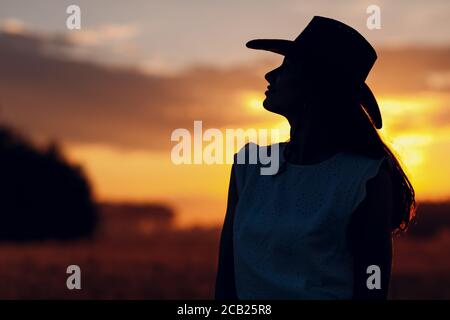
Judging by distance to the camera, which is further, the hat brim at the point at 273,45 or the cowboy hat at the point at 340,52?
the hat brim at the point at 273,45

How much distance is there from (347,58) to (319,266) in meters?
1.10

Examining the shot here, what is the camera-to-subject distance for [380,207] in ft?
12.8

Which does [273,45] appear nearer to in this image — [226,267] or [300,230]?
[300,230]

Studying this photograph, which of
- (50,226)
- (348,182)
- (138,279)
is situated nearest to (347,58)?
(348,182)

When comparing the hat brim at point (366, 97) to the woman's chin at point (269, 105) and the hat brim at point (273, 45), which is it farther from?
the woman's chin at point (269, 105)

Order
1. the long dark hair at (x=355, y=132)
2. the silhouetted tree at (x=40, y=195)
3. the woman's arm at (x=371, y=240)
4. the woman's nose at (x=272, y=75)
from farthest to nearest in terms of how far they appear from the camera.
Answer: the silhouetted tree at (x=40, y=195) < the woman's nose at (x=272, y=75) < the long dark hair at (x=355, y=132) < the woman's arm at (x=371, y=240)

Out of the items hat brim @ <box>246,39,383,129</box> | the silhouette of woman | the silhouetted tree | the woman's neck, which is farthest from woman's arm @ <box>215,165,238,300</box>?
the silhouetted tree

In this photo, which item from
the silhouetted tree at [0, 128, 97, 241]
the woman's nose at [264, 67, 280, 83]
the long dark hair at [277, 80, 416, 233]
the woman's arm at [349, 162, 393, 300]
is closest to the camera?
the woman's arm at [349, 162, 393, 300]

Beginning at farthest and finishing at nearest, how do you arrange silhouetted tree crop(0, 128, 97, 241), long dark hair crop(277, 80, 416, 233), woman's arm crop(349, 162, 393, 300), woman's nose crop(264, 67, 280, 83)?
silhouetted tree crop(0, 128, 97, 241), woman's nose crop(264, 67, 280, 83), long dark hair crop(277, 80, 416, 233), woman's arm crop(349, 162, 393, 300)

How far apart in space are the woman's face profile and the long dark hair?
0.06 m

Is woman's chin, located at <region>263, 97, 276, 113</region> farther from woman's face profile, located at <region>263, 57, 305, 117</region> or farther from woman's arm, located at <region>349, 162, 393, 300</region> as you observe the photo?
woman's arm, located at <region>349, 162, 393, 300</region>

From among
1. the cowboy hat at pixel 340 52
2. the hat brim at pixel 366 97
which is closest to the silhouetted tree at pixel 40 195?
the hat brim at pixel 366 97

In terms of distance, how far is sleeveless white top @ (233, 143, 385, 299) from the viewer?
3.88 metres

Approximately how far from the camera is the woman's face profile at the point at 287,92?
4145mm
